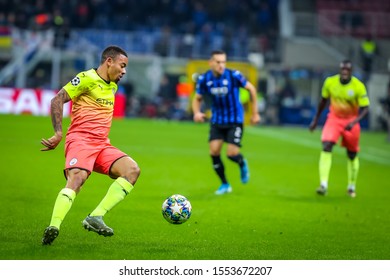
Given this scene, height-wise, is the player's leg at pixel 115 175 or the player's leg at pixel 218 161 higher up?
the player's leg at pixel 115 175

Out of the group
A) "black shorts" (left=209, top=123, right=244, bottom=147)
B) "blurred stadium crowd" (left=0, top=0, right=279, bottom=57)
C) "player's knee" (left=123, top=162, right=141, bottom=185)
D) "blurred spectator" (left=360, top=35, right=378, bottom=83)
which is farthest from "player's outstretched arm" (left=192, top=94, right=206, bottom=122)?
"blurred spectator" (left=360, top=35, right=378, bottom=83)

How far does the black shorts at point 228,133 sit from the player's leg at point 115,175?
540 cm

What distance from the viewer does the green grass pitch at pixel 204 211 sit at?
9000 millimetres

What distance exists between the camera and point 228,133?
47.9ft

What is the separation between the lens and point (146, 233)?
10.0 m

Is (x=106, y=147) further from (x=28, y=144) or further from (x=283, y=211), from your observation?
(x=28, y=144)

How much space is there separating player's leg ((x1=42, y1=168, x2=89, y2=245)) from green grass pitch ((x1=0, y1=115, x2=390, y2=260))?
6.8 inches

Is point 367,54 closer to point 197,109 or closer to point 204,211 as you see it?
point 197,109

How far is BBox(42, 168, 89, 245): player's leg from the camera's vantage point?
8453 mm

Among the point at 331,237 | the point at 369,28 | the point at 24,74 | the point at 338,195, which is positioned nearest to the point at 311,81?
the point at 369,28

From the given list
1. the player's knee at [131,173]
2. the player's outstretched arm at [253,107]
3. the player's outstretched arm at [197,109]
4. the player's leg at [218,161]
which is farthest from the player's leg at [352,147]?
the player's knee at [131,173]

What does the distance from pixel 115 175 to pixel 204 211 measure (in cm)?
320

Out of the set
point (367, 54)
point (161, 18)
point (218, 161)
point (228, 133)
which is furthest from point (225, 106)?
point (161, 18)

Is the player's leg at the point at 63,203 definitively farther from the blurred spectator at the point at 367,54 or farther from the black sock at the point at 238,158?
the blurred spectator at the point at 367,54
